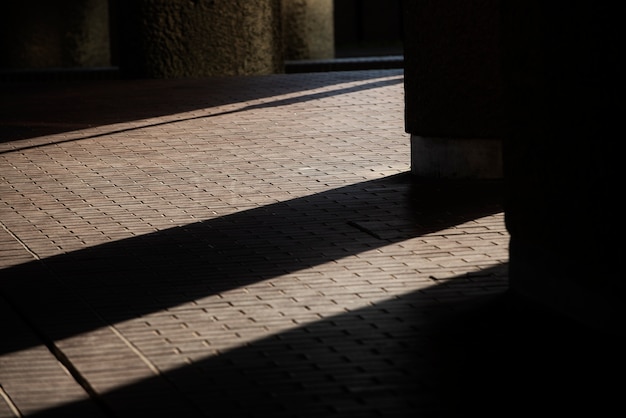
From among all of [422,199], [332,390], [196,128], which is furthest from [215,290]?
[196,128]

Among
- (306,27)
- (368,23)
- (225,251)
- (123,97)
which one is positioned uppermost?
(306,27)

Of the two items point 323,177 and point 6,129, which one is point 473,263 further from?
point 6,129

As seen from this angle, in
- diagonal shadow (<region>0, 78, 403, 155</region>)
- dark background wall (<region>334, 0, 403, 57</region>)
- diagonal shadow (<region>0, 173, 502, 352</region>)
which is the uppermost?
dark background wall (<region>334, 0, 403, 57</region>)

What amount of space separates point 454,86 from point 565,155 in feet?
12.2

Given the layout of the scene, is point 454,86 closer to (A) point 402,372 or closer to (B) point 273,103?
(A) point 402,372

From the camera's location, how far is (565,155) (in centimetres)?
527

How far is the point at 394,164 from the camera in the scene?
1009cm

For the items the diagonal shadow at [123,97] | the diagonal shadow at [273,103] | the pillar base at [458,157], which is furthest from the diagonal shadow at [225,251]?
the diagonal shadow at [123,97]

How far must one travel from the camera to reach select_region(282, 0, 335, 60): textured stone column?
22.8 metres

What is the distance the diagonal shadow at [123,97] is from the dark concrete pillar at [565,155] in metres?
7.34

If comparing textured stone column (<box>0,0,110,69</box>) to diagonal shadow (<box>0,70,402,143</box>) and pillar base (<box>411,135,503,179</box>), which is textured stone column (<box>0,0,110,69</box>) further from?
pillar base (<box>411,135,503,179</box>)

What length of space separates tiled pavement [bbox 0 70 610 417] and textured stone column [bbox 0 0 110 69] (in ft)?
35.4

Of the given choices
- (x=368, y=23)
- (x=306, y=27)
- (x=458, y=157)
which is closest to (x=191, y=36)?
(x=306, y=27)

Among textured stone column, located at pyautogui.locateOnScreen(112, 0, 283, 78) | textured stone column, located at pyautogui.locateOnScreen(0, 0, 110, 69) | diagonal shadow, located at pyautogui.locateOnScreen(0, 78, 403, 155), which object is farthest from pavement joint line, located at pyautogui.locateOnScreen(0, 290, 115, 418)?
textured stone column, located at pyautogui.locateOnScreen(0, 0, 110, 69)
